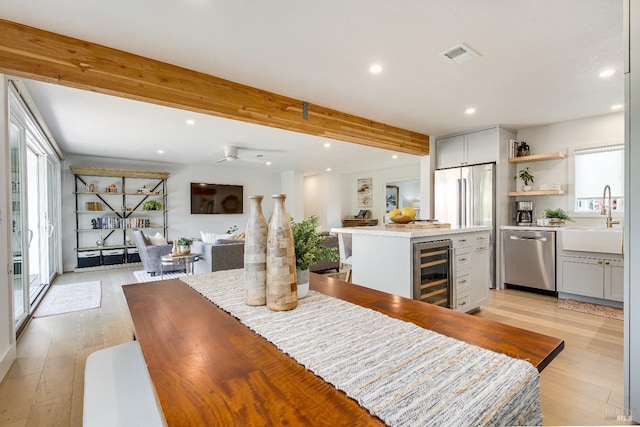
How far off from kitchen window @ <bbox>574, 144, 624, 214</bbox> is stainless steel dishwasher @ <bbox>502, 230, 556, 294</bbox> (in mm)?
773

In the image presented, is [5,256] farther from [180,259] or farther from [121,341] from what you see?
[180,259]

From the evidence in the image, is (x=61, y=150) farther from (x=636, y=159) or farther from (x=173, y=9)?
(x=636, y=159)

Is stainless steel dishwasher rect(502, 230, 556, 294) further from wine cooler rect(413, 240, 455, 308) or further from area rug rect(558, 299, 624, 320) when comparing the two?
wine cooler rect(413, 240, 455, 308)

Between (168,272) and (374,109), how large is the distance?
14.9 ft

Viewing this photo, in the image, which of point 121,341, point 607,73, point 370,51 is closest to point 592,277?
point 607,73

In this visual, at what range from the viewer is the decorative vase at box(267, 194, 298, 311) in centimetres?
104

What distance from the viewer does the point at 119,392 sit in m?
1.00

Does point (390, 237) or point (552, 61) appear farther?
point (390, 237)

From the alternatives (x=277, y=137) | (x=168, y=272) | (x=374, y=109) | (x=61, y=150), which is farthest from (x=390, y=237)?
(x=61, y=150)

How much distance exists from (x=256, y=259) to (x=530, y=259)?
14.5ft

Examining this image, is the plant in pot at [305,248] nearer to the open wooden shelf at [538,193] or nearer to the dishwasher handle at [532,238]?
the dishwasher handle at [532,238]

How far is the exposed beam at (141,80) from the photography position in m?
2.04

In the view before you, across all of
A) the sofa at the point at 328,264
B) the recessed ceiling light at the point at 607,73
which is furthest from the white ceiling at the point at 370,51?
the sofa at the point at 328,264

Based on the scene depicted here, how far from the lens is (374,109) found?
378cm
